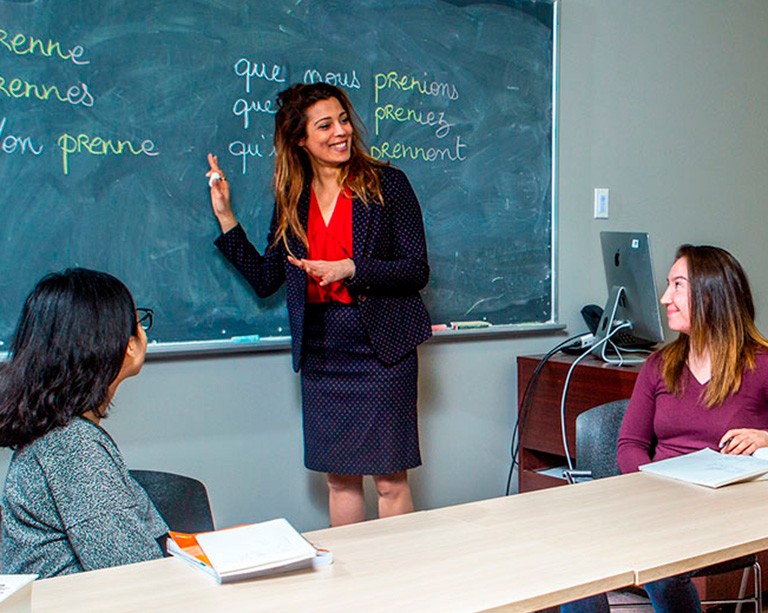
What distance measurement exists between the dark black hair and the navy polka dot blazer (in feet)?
4.07

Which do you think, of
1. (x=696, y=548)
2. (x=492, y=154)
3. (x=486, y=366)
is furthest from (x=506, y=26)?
(x=696, y=548)

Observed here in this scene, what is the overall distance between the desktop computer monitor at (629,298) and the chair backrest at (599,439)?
2.20 ft

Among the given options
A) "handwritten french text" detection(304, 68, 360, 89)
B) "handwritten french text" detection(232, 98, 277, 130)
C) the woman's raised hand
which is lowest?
the woman's raised hand

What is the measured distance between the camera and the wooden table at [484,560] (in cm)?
142

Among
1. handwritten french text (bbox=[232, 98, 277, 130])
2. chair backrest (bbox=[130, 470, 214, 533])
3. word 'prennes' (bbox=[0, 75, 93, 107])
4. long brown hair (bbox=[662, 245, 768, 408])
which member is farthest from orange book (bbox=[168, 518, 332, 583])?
handwritten french text (bbox=[232, 98, 277, 130])

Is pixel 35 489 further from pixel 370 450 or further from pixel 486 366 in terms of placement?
pixel 486 366

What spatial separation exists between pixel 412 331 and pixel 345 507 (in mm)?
596

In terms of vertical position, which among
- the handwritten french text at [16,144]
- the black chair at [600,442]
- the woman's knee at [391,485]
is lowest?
the woman's knee at [391,485]

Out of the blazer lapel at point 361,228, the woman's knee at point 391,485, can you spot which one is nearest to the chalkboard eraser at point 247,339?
the blazer lapel at point 361,228

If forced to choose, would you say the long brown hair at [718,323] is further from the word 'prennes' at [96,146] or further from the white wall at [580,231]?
the word 'prennes' at [96,146]

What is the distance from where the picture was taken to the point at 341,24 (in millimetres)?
3299

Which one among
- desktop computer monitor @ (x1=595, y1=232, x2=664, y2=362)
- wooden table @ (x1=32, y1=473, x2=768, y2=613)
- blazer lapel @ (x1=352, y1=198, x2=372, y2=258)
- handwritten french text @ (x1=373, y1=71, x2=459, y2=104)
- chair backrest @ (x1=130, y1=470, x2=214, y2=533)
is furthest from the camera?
handwritten french text @ (x1=373, y1=71, x2=459, y2=104)

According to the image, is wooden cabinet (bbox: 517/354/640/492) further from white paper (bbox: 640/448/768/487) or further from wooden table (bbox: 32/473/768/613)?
wooden table (bbox: 32/473/768/613)

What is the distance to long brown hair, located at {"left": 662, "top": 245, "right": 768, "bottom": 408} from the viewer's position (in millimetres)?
2457
